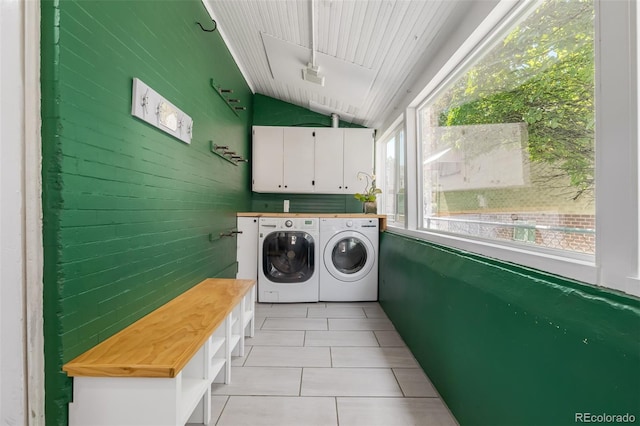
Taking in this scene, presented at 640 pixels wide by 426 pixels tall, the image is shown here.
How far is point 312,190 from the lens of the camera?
358 cm

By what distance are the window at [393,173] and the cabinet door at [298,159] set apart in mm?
948

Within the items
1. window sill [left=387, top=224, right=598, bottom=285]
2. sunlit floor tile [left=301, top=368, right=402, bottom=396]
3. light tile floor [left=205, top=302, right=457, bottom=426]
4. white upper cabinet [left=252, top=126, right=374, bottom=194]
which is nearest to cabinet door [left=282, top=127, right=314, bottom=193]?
white upper cabinet [left=252, top=126, right=374, bottom=194]

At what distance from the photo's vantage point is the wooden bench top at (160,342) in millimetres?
911

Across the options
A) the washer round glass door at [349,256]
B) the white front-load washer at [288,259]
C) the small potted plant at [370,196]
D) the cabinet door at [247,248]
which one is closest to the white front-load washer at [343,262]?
the washer round glass door at [349,256]

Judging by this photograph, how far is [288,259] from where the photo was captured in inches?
119

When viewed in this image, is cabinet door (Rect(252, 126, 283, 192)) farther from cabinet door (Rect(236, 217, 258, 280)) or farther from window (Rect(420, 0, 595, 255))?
window (Rect(420, 0, 595, 255))

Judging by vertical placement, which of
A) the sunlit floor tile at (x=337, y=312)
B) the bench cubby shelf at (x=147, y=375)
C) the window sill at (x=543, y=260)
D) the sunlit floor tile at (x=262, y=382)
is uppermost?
the window sill at (x=543, y=260)

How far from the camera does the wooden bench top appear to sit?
911 mm

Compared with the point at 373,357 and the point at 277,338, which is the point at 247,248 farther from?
the point at 373,357

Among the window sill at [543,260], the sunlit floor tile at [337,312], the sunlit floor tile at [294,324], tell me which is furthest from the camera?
the sunlit floor tile at [337,312]

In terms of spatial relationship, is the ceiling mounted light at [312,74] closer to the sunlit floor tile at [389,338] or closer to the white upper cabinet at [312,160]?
the white upper cabinet at [312,160]

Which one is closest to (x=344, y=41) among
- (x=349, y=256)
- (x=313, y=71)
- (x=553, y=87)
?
(x=313, y=71)

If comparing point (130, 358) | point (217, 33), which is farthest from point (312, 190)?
point (130, 358)

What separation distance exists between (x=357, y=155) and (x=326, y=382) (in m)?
2.64
